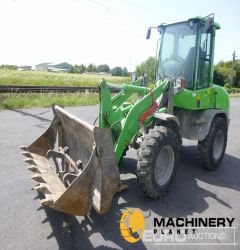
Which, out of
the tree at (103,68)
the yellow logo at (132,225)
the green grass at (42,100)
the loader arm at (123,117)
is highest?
the tree at (103,68)

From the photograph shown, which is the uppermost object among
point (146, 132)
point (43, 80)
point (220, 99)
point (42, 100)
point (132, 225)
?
point (220, 99)

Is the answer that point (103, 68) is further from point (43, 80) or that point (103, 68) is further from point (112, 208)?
point (112, 208)

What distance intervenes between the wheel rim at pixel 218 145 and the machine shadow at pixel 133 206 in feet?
1.05

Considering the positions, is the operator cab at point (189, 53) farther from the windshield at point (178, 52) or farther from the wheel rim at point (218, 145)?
the wheel rim at point (218, 145)

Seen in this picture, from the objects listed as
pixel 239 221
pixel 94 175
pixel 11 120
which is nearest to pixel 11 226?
pixel 94 175

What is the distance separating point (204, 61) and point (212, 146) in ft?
5.52

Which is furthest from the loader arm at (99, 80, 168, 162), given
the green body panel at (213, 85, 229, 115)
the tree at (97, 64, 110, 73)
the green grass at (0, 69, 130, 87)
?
the tree at (97, 64, 110, 73)

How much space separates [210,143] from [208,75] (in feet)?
4.54

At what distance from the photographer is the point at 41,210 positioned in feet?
13.4

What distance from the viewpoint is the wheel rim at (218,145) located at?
6.24m

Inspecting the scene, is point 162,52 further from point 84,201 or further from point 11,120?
point 11,120

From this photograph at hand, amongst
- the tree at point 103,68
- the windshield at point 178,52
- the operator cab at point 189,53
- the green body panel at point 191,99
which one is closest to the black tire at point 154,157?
the green body panel at point 191,99

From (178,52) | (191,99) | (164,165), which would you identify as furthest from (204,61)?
(164,165)

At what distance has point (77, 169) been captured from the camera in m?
4.25
